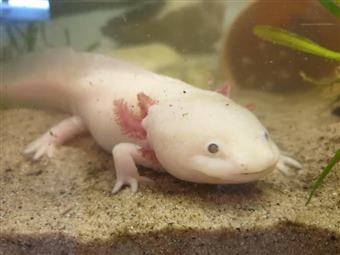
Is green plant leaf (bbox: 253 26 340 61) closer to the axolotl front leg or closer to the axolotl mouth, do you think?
the axolotl mouth

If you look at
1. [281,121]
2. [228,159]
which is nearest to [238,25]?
[281,121]

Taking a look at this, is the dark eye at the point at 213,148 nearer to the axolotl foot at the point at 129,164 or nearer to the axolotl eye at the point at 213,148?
the axolotl eye at the point at 213,148

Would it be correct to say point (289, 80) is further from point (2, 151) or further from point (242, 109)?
point (2, 151)

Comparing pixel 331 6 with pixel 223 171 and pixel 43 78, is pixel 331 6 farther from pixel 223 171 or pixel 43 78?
pixel 43 78

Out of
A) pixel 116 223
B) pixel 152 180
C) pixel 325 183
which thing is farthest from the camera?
pixel 152 180

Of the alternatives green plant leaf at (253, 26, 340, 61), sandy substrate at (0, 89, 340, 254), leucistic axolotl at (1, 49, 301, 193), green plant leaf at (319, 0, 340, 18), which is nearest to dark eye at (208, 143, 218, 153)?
leucistic axolotl at (1, 49, 301, 193)

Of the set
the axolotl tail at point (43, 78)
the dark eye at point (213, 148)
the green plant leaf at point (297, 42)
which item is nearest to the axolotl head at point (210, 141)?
the dark eye at point (213, 148)

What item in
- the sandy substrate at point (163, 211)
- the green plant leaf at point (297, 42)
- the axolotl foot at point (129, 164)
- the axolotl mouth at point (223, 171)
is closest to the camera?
the sandy substrate at point (163, 211)
